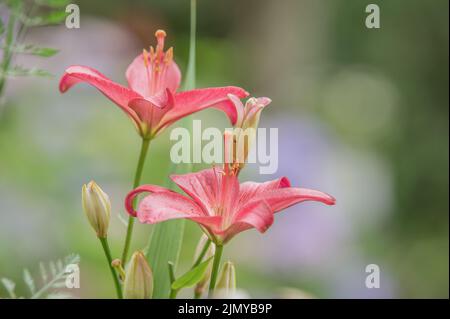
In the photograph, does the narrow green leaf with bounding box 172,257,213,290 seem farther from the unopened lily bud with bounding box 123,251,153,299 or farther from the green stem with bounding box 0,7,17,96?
the green stem with bounding box 0,7,17,96

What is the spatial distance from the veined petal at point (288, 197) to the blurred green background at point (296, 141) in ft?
2.46

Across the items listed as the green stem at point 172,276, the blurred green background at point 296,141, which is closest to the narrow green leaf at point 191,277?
the green stem at point 172,276

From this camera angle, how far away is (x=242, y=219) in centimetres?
34

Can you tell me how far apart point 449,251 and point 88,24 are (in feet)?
2.98

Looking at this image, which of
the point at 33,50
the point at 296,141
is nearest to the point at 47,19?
the point at 33,50

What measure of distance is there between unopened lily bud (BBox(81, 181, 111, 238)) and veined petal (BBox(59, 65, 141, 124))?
0.16ft

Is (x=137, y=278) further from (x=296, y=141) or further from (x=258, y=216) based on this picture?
(x=296, y=141)

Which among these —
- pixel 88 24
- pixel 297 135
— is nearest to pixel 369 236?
pixel 297 135

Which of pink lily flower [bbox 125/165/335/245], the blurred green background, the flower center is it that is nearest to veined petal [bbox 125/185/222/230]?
pink lily flower [bbox 125/165/335/245]

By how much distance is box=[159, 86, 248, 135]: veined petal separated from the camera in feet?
1.22

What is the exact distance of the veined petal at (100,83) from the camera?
0.37 metres

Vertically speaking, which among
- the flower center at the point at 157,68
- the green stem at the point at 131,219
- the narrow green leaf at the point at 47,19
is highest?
the narrow green leaf at the point at 47,19

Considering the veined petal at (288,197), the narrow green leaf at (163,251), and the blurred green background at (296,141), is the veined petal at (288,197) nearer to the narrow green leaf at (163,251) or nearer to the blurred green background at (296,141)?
the narrow green leaf at (163,251)
